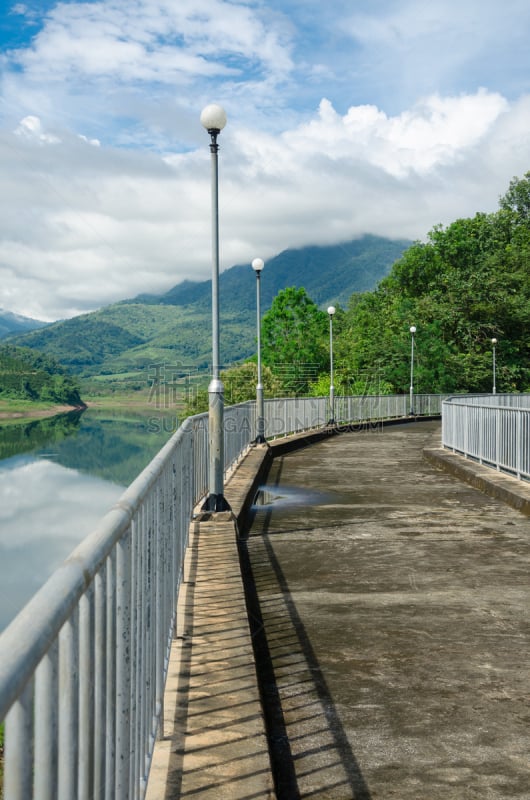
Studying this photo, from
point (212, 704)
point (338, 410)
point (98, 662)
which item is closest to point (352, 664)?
point (212, 704)

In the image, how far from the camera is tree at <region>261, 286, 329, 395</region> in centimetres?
8975

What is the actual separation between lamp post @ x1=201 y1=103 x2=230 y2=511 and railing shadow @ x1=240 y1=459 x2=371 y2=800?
7.75 ft

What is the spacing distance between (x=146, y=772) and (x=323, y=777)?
39.1 inches

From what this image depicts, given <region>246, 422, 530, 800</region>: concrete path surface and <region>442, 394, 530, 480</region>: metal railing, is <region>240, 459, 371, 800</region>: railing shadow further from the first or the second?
<region>442, 394, 530, 480</region>: metal railing

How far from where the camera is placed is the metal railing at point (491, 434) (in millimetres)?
12883

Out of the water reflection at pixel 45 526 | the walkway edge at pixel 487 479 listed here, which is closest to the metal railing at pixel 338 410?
the walkway edge at pixel 487 479

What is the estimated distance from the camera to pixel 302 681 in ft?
16.4

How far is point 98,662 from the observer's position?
2270mm

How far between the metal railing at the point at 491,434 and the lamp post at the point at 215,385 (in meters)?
4.94

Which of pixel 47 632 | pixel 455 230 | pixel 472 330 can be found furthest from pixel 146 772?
pixel 455 230

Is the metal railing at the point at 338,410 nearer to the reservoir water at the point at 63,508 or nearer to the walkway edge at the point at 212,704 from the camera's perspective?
the walkway edge at the point at 212,704

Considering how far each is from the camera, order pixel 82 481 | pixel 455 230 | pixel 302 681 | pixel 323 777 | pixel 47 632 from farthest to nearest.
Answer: pixel 82 481, pixel 455 230, pixel 302 681, pixel 323 777, pixel 47 632

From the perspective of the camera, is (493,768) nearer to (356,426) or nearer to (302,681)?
(302,681)

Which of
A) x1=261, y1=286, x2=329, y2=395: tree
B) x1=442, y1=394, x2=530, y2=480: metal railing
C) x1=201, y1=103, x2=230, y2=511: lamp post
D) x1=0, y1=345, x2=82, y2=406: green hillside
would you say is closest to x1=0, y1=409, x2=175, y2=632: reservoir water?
x1=0, y1=345, x2=82, y2=406: green hillside
